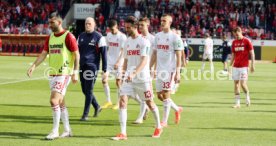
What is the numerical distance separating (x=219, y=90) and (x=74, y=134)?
39.7ft

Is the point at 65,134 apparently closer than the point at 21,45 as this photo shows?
Yes

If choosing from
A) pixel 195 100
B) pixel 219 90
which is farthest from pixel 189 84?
pixel 195 100

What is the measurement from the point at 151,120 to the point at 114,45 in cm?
339

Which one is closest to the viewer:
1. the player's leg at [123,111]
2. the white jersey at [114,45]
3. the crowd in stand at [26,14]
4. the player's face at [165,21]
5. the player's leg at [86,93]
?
the player's leg at [123,111]

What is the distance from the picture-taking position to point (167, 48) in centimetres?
1297

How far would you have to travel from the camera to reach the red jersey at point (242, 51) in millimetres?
17031

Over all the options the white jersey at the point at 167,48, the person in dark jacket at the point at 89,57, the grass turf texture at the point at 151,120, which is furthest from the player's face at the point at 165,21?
the grass turf texture at the point at 151,120

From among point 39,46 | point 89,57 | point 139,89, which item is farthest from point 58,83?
point 39,46

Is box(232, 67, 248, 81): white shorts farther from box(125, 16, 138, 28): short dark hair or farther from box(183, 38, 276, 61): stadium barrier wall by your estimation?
box(183, 38, 276, 61): stadium barrier wall

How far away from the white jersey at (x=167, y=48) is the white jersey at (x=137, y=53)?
1.45 m

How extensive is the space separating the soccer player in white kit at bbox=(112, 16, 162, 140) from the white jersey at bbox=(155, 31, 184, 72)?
1453 millimetres

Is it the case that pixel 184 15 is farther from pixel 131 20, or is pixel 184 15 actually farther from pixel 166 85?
pixel 131 20

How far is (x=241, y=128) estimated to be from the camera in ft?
42.7

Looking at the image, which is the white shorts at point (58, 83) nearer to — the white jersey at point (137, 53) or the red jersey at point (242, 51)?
the white jersey at point (137, 53)
